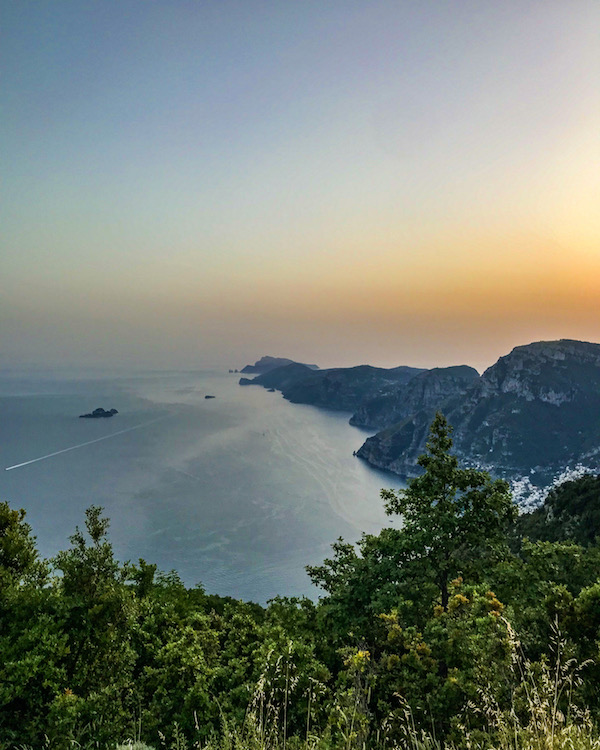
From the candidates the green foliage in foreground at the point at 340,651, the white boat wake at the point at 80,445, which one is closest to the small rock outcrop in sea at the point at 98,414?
the white boat wake at the point at 80,445

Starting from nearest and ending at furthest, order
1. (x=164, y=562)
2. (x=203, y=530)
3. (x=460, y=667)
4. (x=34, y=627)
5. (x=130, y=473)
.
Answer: (x=34, y=627), (x=460, y=667), (x=164, y=562), (x=203, y=530), (x=130, y=473)

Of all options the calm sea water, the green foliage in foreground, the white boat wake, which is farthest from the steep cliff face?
the green foliage in foreground

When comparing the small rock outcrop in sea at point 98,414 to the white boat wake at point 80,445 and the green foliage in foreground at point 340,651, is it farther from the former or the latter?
the green foliage in foreground at point 340,651

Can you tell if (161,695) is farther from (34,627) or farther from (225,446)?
(225,446)

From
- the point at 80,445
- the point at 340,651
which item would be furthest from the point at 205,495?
the point at 340,651

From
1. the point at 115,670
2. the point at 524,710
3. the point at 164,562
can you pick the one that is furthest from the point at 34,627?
the point at 164,562

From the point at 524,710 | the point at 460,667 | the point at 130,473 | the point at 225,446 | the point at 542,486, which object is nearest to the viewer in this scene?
the point at 524,710

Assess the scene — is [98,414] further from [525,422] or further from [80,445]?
[525,422]
